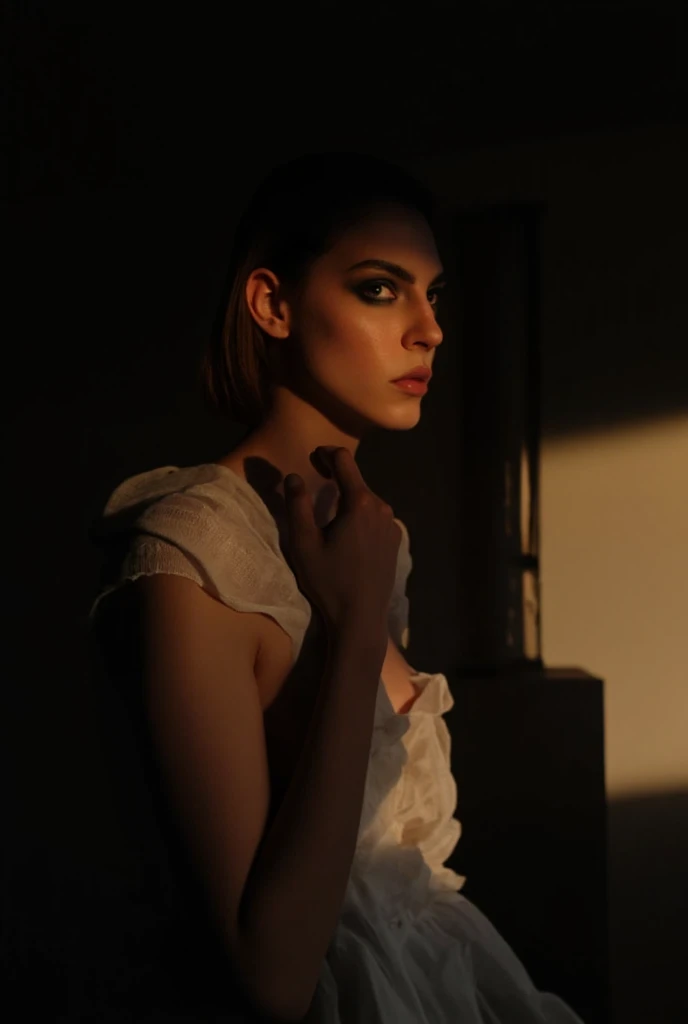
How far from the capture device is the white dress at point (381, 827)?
938mm

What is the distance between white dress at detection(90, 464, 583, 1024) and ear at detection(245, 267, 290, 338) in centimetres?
16

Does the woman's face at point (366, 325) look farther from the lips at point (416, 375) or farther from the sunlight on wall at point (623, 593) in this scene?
the sunlight on wall at point (623, 593)

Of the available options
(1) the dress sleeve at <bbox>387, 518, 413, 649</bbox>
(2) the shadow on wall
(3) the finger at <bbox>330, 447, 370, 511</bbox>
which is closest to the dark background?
(2) the shadow on wall

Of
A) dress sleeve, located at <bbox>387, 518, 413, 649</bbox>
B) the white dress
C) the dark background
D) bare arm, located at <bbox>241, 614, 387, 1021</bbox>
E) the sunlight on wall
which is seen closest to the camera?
bare arm, located at <bbox>241, 614, 387, 1021</bbox>

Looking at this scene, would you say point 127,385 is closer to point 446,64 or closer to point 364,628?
point 446,64

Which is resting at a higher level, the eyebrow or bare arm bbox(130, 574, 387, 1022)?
the eyebrow

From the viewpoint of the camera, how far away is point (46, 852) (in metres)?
1.97

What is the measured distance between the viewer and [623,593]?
2.06m

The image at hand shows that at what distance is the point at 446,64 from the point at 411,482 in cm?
76

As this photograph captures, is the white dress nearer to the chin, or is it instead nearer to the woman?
the woman

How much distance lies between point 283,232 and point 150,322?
41.7 inches

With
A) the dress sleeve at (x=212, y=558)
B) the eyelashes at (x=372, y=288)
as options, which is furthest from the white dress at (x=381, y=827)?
the eyelashes at (x=372, y=288)

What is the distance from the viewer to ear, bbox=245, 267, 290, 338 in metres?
1.11

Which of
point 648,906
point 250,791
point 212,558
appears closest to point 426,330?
point 212,558
